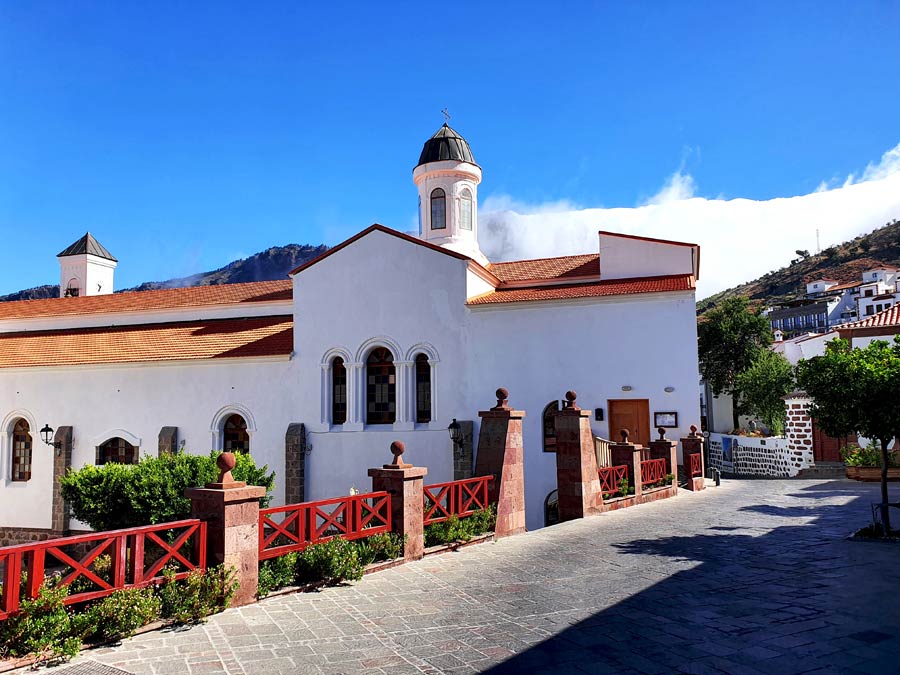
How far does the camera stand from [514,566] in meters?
8.88

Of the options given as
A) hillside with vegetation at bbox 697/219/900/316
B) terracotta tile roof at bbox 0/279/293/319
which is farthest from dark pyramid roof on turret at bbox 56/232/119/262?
hillside with vegetation at bbox 697/219/900/316

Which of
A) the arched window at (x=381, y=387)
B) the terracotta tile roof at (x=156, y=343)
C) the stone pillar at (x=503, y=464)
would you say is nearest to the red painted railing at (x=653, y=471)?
the stone pillar at (x=503, y=464)

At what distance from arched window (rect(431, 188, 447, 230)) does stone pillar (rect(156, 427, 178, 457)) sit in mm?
11204

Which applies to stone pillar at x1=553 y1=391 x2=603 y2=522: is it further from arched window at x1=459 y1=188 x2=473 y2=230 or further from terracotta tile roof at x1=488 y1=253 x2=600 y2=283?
arched window at x1=459 y1=188 x2=473 y2=230

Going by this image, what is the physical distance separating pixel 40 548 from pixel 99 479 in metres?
9.03

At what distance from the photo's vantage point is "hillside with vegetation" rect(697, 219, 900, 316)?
82.9m

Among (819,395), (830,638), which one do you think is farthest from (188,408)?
(830,638)

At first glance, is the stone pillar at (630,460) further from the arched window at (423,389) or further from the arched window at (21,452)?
the arched window at (21,452)

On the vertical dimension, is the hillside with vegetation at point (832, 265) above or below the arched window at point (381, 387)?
above

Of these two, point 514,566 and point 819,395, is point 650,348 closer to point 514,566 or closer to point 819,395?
point 819,395

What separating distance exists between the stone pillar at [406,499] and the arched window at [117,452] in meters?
15.0

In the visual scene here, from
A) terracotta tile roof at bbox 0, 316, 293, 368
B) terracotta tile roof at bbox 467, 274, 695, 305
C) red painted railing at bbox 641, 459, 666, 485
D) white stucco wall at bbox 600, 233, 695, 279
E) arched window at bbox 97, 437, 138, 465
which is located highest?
white stucco wall at bbox 600, 233, 695, 279

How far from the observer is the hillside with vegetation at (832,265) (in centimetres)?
8288

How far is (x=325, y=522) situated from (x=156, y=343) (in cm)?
1703
